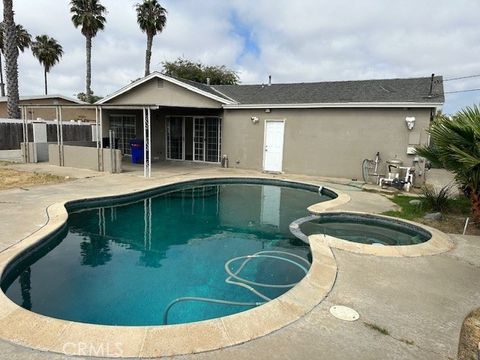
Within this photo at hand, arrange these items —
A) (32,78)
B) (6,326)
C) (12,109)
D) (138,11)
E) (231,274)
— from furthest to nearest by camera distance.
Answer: (32,78) → (138,11) → (12,109) → (231,274) → (6,326)

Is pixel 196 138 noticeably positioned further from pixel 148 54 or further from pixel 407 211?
pixel 148 54

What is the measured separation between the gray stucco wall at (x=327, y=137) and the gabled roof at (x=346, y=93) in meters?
0.42

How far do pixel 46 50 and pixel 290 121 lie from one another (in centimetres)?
3558

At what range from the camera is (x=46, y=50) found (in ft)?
120

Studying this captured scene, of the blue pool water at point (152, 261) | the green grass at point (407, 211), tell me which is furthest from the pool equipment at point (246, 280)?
the green grass at point (407, 211)

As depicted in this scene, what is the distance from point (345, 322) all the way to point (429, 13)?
14962 millimetres

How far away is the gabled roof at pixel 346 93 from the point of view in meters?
11.7

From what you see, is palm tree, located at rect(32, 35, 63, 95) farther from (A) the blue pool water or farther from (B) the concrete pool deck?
(B) the concrete pool deck

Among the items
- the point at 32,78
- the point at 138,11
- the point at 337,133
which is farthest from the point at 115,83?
the point at 337,133

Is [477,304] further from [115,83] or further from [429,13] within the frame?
[115,83]

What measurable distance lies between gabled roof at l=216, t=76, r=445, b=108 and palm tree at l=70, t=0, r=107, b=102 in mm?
16686

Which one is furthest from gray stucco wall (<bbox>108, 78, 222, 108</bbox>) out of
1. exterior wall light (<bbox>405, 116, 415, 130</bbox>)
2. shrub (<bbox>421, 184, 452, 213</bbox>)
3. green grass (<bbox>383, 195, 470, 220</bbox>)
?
shrub (<bbox>421, 184, 452, 213</bbox>)

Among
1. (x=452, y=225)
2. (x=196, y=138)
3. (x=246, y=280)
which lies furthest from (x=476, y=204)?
(x=196, y=138)

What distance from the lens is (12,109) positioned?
57.9 feet
